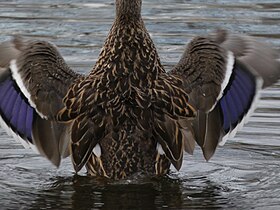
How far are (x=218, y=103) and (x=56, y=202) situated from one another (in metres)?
1.38

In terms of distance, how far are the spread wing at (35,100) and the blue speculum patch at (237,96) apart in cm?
117

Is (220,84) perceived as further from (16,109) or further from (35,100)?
(16,109)

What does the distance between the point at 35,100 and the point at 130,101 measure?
2.28 ft

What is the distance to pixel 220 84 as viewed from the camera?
28.5 ft

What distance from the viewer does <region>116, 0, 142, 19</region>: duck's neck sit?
8.95 m

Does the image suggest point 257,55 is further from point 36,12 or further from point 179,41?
point 36,12

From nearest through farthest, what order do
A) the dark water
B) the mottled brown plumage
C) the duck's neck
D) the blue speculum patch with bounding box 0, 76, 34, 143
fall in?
the dark water → the mottled brown plumage → the blue speculum patch with bounding box 0, 76, 34, 143 → the duck's neck

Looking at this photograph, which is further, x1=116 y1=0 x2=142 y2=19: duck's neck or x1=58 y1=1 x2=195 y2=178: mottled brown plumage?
x1=116 y1=0 x2=142 y2=19: duck's neck

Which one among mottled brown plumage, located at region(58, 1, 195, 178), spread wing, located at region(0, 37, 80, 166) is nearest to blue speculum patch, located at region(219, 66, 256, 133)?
mottled brown plumage, located at region(58, 1, 195, 178)

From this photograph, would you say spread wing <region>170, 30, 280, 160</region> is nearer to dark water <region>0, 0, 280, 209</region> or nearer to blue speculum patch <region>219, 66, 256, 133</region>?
blue speculum patch <region>219, 66, 256, 133</region>

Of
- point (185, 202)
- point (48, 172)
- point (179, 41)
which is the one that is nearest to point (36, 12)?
point (179, 41)

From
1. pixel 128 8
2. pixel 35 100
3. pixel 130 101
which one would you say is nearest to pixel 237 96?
pixel 130 101

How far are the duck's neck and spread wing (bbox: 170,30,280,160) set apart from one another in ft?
1.71

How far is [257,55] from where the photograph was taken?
880 cm
